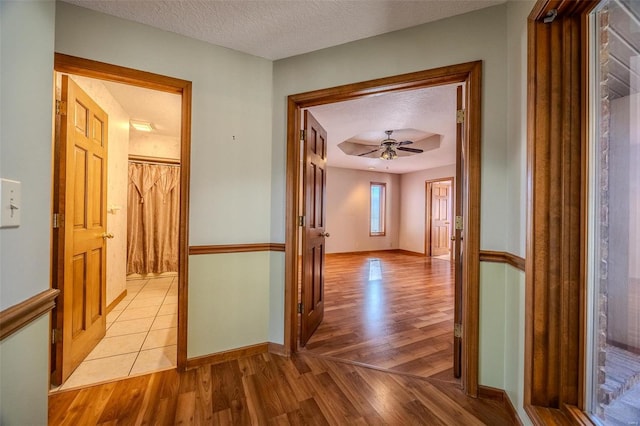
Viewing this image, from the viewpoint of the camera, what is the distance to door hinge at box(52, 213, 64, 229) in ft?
5.36

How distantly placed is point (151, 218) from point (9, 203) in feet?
13.8

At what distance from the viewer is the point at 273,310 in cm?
214

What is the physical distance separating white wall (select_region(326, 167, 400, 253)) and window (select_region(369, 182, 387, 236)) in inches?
4.7

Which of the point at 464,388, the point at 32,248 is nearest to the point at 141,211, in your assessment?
the point at 32,248

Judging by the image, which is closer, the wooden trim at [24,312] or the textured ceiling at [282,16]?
the wooden trim at [24,312]

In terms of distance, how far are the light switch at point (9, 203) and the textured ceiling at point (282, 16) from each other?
1.41 metres

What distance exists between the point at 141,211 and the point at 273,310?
11.5 ft

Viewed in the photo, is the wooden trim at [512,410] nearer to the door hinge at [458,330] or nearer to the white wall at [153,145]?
the door hinge at [458,330]

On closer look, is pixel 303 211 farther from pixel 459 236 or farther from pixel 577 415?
pixel 577 415

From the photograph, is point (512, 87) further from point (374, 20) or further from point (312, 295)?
point (312, 295)

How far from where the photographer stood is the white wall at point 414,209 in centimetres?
713

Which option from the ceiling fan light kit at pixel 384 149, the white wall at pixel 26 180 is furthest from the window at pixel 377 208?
the white wall at pixel 26 180

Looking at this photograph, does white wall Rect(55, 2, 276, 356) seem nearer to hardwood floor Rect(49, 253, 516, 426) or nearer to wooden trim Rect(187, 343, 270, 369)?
wooden trim Rect(187, 343, 270, 369)

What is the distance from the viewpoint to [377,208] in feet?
25.4
